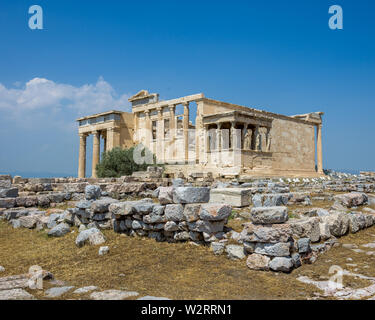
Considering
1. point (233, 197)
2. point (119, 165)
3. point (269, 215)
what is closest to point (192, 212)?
point (269, 215)

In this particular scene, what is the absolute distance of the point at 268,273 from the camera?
4527mm

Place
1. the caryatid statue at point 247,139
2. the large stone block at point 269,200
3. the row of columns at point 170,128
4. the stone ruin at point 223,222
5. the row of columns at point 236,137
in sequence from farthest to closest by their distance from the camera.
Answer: the row of columns at point 170,128 → the caryatid statue at point 247,139 → the row of columns at point 236,137 → the large stone block at point 269,200 → the stone ruin at point 223,222

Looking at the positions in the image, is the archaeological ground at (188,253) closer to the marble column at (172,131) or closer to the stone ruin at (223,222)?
the stone ruin at (223,222)

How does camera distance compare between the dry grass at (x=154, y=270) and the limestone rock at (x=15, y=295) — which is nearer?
the limestone rock at (x=15, y=295)

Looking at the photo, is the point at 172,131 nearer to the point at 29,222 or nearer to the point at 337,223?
the point at 29,222

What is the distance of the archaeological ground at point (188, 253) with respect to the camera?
3961 mm

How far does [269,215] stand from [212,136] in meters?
23.0

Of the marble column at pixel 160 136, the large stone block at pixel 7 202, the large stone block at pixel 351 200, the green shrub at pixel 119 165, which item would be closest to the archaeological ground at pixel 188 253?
the large stone block at pixel 351 200

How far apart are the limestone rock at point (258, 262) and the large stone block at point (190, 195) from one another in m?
1.64

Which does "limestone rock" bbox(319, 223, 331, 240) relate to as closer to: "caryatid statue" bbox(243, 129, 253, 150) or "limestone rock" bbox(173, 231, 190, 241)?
"limestone rock" bbox(173, 231, 190, 241)

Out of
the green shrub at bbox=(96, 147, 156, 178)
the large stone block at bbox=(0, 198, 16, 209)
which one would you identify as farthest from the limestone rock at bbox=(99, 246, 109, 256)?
the green shrub at bbox=(96, 147, 156, 178)

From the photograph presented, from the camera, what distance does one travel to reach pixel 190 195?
6.08 metres
